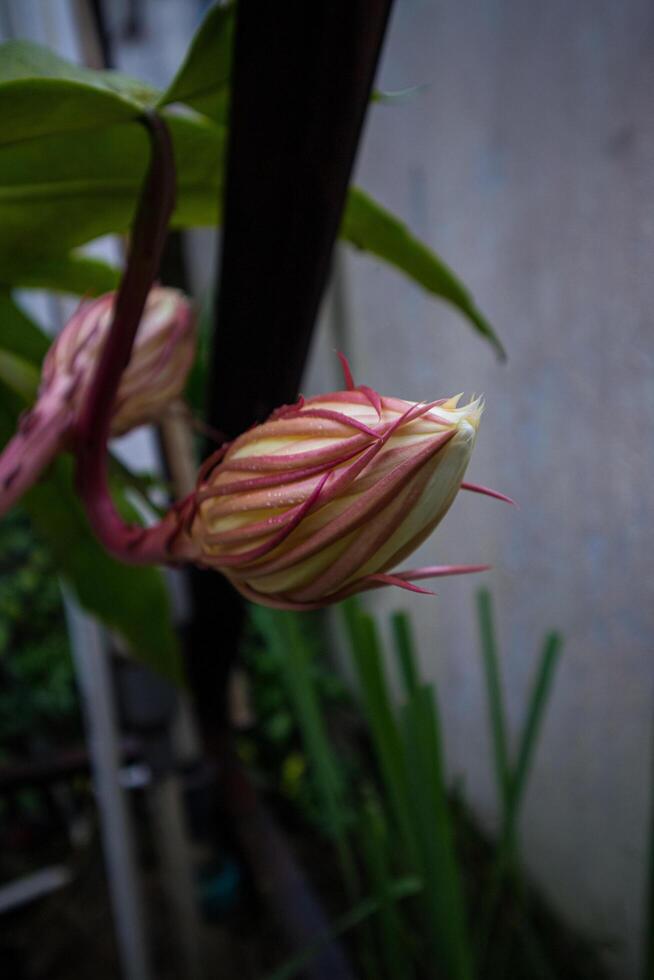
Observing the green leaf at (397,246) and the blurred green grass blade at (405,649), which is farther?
the blurred green grass blade at (405,649)

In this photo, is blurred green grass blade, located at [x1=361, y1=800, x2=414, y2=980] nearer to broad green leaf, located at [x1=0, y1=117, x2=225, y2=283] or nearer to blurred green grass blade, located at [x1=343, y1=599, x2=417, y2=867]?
blurred green grass blade, located at [x1=343, y1=599, x2=417, y2=867]

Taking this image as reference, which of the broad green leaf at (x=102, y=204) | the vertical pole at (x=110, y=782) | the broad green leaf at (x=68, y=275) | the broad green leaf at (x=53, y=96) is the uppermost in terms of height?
the broad green leaf at (x=53, y=96)

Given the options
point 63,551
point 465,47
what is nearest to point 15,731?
point 63,551

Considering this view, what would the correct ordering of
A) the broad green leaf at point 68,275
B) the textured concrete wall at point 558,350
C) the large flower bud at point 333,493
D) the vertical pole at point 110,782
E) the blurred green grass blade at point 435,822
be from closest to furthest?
the large flower bud at point 333,493
the broad green leaf at point 68,275
the blurred green grass blade at point 435,822
the textured concrete wall at point 558,350
the vertical pole at point 110,782

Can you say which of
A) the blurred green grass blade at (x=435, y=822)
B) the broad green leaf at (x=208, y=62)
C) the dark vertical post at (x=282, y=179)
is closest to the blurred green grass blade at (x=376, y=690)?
the blurred green grass blade at (x=435, y=822)

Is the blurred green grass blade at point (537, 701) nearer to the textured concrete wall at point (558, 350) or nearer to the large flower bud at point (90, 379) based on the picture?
the textured concrete wall at point (558, 350)
